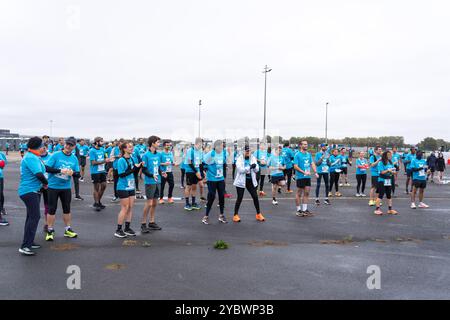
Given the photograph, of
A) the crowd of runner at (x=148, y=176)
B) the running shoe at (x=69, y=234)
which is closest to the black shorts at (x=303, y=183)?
the crowd of runner at (x=148, y=176)

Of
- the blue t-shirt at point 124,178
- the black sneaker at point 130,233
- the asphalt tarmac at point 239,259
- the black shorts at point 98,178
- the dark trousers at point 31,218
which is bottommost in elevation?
the asphalt tarmac at point 239,259

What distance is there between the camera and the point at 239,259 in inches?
245

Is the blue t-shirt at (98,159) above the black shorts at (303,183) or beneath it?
above

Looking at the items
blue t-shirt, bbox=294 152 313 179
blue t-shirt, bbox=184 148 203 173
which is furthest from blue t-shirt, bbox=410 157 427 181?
blue t-shirt, bbox=184 148 203 173

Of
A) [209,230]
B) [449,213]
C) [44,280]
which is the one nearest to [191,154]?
[209,230]

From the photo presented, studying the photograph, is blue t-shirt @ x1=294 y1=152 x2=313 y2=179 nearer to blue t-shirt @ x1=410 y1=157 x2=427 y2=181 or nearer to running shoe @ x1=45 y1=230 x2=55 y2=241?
blue t-shirt @ x1=410 y1=157 x2=427 y2=181

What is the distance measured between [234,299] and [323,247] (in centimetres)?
315

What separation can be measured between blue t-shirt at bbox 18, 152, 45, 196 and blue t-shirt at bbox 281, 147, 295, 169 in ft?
33.6

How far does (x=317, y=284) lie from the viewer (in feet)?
16.8

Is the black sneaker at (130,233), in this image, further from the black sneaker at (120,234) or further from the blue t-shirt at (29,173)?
the blue t-shirt at (29,173)

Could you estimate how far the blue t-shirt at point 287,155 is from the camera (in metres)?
15.0

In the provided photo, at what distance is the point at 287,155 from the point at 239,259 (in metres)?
9.45

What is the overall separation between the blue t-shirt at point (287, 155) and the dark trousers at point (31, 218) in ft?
33.8

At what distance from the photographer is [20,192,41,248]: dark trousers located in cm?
637
